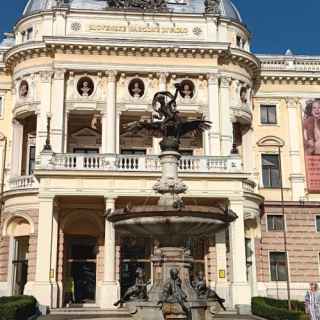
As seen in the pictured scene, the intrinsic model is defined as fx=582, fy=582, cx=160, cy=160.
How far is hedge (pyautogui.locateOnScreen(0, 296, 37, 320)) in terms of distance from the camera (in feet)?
81.4

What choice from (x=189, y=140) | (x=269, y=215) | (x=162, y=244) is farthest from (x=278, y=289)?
(x=162, y=244)

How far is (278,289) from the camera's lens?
42.3 metres

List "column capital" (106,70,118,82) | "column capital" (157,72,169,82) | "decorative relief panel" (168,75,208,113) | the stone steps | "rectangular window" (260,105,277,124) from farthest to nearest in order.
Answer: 1. "rectangular window" (260,105,277,124)
2. "decorative relief panel" (168,75,208,113)
3. "column capital" (157,72,169,82)
4. "column capital" (106,70,118,82)
5. the stone steps

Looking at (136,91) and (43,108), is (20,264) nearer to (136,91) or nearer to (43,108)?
(43,108)

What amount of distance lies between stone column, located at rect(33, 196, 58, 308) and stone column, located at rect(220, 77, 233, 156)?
42.8 feet

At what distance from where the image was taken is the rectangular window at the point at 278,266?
4281cm

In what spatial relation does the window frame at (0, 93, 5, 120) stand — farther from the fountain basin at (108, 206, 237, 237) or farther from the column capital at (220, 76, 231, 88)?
the fountain basin at (108, 206, 237, 237)

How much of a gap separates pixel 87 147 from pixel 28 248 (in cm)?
873

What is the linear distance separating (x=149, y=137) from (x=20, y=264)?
12.9 m

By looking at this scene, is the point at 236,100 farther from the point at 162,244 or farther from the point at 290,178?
the point at 162,244

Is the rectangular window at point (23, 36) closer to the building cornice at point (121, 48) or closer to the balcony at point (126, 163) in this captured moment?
the building cornice at point (121, 48)

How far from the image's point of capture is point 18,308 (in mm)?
26469

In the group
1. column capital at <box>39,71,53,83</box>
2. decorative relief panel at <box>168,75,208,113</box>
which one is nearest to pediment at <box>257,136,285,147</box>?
decorative relief panel at <box>168,75,208,113</box>

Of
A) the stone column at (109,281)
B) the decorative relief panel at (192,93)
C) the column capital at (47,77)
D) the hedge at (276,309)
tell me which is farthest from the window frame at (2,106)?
the hedge at (276,309)
